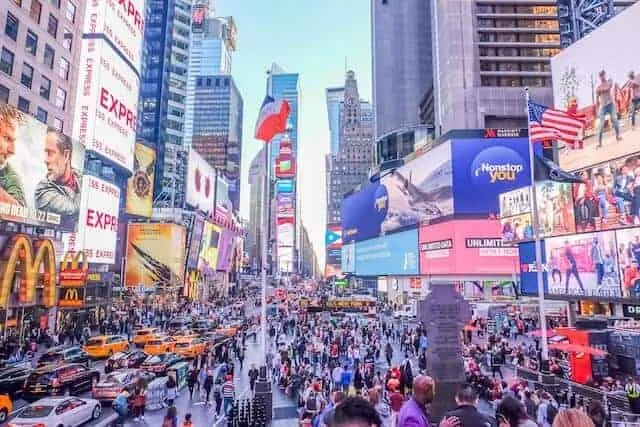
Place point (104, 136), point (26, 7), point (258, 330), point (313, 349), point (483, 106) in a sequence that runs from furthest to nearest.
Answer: point (483, 106), point (104, 136), point (258, 330), point (26, 7), point (313, 349)

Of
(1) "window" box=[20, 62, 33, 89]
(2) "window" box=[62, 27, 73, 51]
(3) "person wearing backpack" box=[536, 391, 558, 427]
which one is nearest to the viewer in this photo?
(3) "person wearing backpack" box=[536, 391, 558, 427]

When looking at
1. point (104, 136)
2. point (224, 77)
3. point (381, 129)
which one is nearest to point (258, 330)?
point (104, 136)

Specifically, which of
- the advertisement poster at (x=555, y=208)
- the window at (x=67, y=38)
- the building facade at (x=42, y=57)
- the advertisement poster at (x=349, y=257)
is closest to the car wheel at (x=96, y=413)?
the building facade at (x=42, y=57)

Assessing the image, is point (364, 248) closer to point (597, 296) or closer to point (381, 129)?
point (381, 129)

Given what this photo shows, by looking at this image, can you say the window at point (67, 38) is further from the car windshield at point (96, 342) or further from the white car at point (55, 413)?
the white car at point (55, 413)

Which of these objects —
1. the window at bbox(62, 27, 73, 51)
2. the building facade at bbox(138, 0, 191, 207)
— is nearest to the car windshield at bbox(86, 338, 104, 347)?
the window at bbox(62, 27, 73, 51)

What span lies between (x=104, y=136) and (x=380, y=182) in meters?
57.1

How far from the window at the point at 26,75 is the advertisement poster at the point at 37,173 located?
6043mm

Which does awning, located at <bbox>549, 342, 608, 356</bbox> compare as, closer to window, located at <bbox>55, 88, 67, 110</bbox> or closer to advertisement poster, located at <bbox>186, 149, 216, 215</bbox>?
window, located at <bbox>55, 88, 67, 110</bbox>

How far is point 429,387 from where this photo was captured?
17.5ft

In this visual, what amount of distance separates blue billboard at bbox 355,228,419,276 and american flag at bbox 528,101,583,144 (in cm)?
5546

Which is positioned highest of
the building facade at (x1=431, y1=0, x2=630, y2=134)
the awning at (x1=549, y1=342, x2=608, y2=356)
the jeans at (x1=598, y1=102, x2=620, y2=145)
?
the building facade at (x1=431, y1=0, x2=630, y2=134)

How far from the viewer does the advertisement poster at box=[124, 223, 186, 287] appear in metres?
62.5

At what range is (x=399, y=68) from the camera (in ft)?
385
